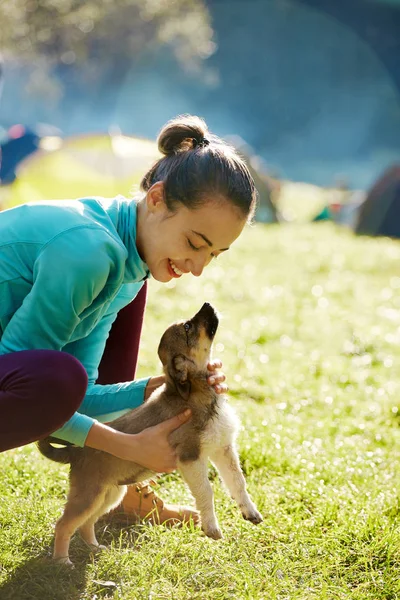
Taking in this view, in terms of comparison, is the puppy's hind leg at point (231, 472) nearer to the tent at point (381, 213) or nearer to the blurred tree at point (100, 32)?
the tent at point (381, 213)

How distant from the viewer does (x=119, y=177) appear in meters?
9.56

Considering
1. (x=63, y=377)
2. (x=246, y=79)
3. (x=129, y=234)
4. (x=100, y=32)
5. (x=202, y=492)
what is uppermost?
(x=100, y=32)

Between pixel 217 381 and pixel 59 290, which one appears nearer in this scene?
pixel 59 290

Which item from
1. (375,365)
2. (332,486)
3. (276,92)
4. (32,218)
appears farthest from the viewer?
(276,92)

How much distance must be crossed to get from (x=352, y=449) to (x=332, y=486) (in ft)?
1.88

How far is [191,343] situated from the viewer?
115 inches

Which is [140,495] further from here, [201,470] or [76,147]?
[76,147]

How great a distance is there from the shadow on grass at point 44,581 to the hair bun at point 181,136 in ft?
4.71

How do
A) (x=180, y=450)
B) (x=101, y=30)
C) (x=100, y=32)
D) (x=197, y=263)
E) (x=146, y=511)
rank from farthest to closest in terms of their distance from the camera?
(x=100, y=32), (x=101, y=30), (x=146, y=511), (x=180, y=450), (x=197, y=263)

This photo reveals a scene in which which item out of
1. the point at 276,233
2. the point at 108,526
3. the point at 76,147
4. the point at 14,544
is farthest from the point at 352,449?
the point at 276,233

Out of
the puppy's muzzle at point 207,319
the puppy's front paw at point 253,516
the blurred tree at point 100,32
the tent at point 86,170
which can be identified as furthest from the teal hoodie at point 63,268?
the blurred tree at point 100,32

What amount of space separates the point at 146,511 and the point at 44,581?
57 centimetres

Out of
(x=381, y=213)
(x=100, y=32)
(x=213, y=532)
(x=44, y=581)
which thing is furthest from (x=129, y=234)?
(x=100, y=32)

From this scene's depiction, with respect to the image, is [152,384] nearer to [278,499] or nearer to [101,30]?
[278,499]
